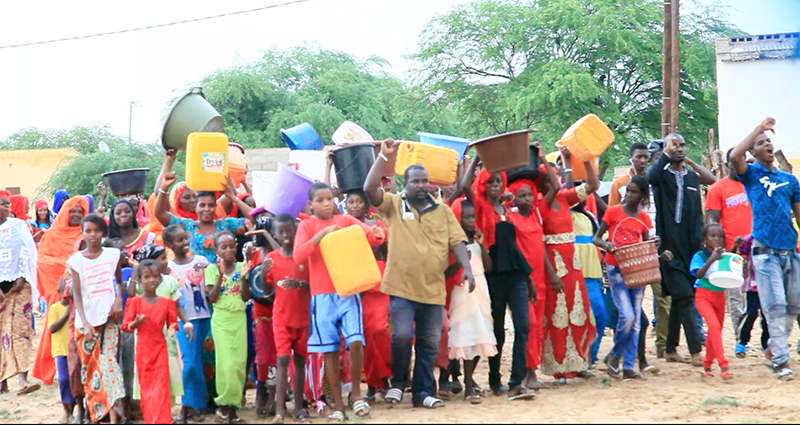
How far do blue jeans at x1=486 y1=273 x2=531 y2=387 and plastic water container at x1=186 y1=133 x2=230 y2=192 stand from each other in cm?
222

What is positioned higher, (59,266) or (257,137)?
(257,137)

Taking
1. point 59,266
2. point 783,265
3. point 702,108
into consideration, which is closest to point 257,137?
point 702,108

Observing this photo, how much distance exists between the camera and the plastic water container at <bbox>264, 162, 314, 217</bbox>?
6.65 meters

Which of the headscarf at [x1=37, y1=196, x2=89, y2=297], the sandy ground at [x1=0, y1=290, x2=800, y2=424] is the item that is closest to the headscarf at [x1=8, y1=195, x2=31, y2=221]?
the headscarf at [x1=37, y1=196, x2=89, y2=297]

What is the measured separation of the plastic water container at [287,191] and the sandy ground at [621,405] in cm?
150

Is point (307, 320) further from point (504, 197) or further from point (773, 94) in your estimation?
point (773, 94)

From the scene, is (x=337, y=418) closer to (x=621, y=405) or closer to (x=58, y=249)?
(x=621, y=405)

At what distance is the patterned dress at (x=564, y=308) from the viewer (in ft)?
23.3

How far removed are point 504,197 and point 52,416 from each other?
379 cm

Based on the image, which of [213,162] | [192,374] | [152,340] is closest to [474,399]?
[192,374]

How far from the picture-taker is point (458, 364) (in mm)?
6996

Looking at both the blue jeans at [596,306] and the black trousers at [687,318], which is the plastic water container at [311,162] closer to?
the blue jeans at [596,306]

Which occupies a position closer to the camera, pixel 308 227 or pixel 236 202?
pixel 308 227

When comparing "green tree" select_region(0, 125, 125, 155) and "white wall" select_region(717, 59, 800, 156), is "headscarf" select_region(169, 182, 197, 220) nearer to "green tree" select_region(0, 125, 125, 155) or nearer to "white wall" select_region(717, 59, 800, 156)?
"white wall" select_region(717, 59, 800, 156)
